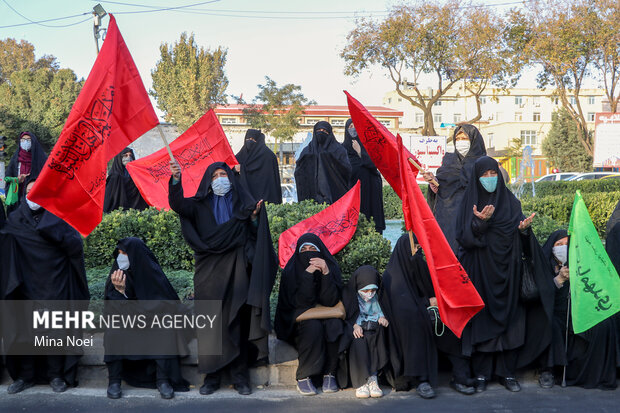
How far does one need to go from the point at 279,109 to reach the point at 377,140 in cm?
2763

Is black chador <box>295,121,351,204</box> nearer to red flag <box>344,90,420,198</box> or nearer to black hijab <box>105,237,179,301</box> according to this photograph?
red flag <box>344,90,420,198</box>

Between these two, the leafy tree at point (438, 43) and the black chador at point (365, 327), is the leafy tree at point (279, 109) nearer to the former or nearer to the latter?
the leafy tree at point (438, 43)

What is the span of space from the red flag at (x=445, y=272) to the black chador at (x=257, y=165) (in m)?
4.59

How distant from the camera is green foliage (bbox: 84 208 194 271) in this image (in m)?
6.78

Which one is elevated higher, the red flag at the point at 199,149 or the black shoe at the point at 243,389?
the red flag at the point at 199,149

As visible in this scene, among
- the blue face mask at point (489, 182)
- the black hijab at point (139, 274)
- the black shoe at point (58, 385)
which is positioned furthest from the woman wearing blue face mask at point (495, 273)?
the black shoe at point (58, 385)

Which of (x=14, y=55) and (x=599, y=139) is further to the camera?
(x=14, y=55)

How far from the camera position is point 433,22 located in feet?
74.4

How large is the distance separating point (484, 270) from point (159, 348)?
7.85 feet

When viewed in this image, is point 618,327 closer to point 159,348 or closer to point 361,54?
point 159,348

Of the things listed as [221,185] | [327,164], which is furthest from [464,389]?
[327,164]

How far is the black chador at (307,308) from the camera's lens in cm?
455

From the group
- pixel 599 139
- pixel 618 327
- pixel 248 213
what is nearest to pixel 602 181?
pixel 599 139

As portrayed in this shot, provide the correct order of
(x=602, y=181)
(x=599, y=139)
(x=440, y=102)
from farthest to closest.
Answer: (x=440, y=102) < (x=602, y=181) < (x=599, y=139)
